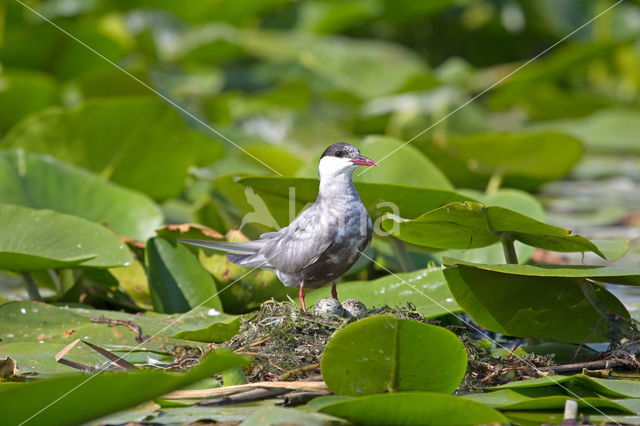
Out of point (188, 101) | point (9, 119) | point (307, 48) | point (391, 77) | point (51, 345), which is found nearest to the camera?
point (51, 345)

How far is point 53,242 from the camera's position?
3.63 m

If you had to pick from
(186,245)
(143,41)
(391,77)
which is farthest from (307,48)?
(186,245)

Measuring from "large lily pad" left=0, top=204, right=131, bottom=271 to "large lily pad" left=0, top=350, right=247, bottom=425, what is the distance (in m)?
1.27

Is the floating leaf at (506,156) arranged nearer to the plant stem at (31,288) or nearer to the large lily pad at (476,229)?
the large lily pad at (476,229)

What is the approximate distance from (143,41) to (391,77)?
245 cm

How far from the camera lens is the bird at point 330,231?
9.43ft

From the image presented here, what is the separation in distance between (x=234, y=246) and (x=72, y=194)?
4.00 feet

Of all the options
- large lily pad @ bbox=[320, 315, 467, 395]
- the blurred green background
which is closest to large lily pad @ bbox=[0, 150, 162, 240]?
the blurred green background

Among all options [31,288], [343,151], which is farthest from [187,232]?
[343,151]

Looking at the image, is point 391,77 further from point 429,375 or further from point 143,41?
point 429,375

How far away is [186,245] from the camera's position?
3.91 m

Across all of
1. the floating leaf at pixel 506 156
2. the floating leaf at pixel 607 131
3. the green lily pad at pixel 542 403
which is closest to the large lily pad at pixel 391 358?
the green lily pad at pixel 542 403

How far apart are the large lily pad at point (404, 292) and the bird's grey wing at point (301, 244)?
0.53 meters

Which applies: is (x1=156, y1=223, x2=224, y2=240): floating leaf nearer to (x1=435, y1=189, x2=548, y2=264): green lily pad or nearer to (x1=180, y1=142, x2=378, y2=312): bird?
(x1=180, y1=142, x2=378, y2=312): bird
